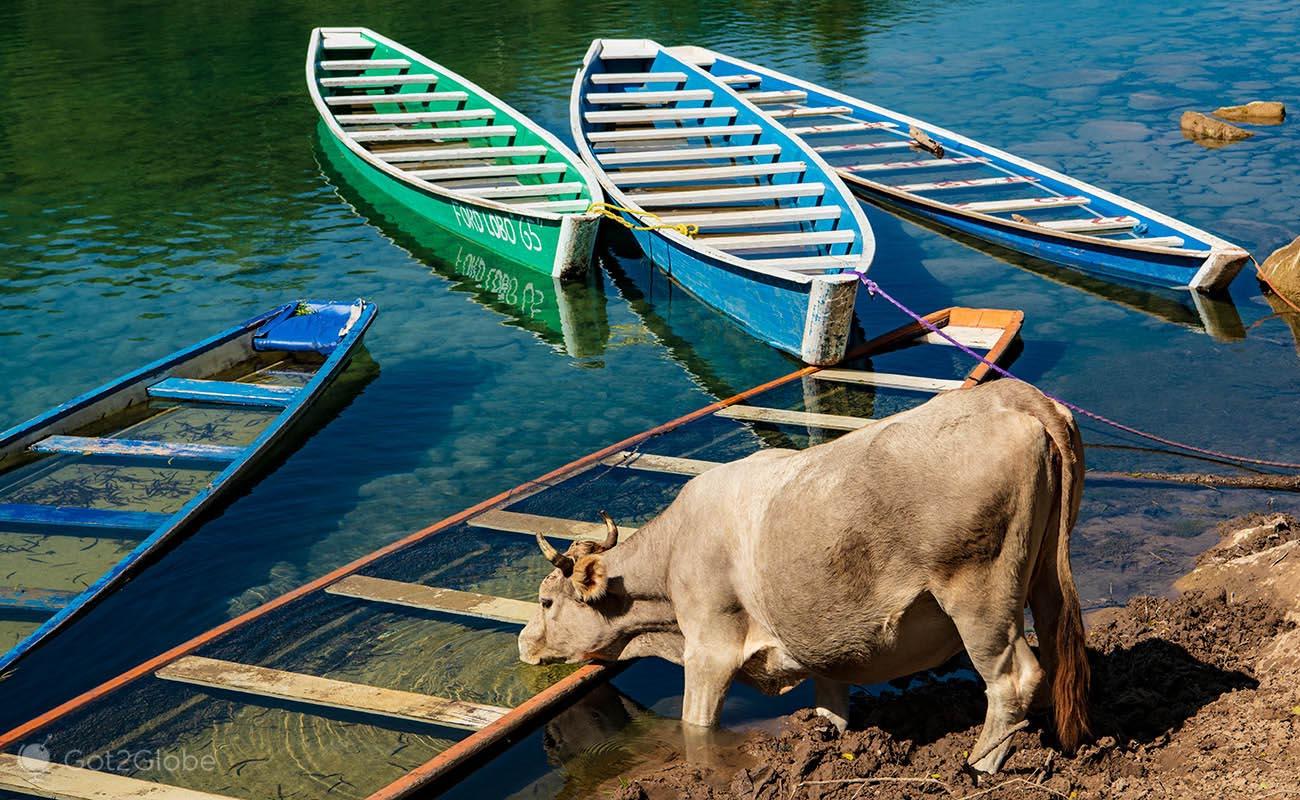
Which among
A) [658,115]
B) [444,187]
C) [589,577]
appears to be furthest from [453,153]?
[589,577]

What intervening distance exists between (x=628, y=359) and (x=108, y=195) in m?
11.1

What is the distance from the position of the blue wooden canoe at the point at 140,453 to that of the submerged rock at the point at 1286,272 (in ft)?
36.0

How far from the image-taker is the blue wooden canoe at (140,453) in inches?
402

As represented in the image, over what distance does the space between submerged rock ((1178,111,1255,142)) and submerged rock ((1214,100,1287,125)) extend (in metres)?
0.61

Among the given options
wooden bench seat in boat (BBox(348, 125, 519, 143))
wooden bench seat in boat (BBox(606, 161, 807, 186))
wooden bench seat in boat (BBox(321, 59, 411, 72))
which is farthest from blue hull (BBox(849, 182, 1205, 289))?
wooden bench seat in boat (BBox(321, 59, 411, 72))

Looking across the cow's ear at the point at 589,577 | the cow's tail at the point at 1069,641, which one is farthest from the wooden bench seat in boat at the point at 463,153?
the cow's tail at the point at 1069,641

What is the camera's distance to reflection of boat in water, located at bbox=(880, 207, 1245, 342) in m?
15.1

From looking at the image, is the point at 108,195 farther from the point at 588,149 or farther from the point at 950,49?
the point at 950,49

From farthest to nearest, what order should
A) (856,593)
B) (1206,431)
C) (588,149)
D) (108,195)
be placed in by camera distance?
(108,195) < (588,149) < (1206,431) < (856,593)

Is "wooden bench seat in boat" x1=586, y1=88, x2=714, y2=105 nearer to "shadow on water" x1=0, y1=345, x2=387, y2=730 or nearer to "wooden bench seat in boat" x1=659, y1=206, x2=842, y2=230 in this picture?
"wooden bench seat in boat" x1=659, y1=206, x2=842, y2=230

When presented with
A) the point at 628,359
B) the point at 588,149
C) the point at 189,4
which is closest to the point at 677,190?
the point at 588,149

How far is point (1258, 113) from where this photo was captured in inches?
877

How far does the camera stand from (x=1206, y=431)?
12297 millimetres

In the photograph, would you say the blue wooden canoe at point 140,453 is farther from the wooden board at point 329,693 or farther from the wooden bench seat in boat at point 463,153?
the wooden bench seat in boat at point 463,153
